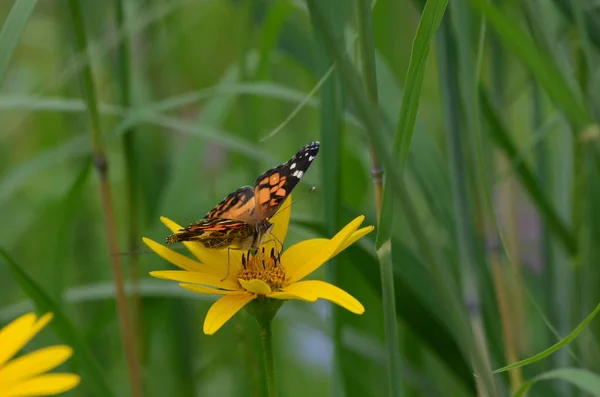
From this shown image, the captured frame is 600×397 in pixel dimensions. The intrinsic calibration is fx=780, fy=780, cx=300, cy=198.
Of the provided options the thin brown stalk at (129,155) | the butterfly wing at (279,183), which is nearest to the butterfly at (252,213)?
the butterfly wing at (279,183)

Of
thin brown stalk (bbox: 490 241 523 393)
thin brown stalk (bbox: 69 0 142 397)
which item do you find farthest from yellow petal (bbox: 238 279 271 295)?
thin brown stalk (bbox: 490 241 523 393)

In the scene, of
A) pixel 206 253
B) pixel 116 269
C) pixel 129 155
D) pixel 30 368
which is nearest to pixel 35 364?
pixel 30 368

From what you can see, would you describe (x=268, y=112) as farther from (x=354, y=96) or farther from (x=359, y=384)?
(x=354, y=96)

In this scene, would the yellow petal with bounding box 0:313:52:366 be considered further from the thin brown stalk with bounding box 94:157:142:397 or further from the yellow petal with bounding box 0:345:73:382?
the thin brown stalk with bounding box 94:157:142:397

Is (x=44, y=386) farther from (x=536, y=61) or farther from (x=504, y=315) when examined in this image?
(x=504, y=315)

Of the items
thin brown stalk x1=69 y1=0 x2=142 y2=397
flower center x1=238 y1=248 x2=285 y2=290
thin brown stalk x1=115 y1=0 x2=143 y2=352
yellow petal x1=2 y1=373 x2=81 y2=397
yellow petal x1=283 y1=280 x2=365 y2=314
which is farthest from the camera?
thin brown stalk x1=115 y1=0 x2=143 y2=352

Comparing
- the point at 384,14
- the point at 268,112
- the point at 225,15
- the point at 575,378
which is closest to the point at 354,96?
the point at 575,378
